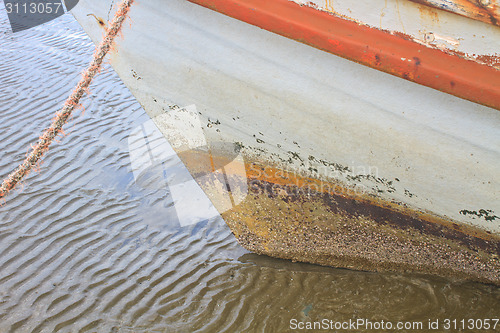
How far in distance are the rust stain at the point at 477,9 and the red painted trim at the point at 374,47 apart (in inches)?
6.7

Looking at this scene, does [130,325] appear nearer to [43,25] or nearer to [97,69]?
[97,69]

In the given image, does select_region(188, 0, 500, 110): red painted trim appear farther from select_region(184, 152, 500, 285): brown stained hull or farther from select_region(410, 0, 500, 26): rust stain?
select_region(184, 152, 500, 285): brown stained hull

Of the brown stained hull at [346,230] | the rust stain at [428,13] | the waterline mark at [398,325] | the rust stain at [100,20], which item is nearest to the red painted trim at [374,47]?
the rust stain at [428,13]

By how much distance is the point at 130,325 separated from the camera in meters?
2.52

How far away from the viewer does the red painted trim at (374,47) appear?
5.71ft

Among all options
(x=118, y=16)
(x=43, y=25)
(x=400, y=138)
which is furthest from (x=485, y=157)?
(x=43, y=25)

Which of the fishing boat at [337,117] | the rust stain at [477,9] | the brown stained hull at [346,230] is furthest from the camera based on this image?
the brown stained hull at [346,230]

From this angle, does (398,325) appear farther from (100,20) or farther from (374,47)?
(100,20)

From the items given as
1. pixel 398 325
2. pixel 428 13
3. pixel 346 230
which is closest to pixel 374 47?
pixel 428 13

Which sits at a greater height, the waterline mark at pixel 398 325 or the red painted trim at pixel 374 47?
the red painted trim at pixel 374 47

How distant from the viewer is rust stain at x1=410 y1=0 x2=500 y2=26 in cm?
171

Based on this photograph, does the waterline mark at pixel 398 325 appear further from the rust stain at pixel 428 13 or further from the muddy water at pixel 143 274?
the rust stain at pixel 428 13

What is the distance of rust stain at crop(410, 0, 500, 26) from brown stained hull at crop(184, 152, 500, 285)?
1.01 metres

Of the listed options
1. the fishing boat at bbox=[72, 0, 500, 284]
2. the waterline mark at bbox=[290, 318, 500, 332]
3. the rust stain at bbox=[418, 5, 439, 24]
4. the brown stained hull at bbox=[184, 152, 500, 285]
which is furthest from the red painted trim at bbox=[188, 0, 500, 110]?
the waterline mark at bbox=[290, 318, 500, 332]
